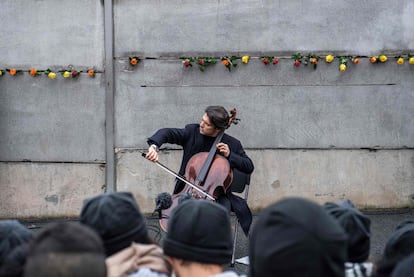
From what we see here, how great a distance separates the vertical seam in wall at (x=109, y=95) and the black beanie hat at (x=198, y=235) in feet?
13.8

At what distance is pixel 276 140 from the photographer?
6242 millimetres

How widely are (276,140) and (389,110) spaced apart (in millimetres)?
1294

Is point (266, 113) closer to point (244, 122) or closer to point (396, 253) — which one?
point (244, 122)

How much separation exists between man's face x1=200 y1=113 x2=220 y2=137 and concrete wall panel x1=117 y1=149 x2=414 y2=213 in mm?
1748

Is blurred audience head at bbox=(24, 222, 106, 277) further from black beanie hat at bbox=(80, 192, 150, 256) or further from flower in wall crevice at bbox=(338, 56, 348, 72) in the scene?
flower in wall crevice at bbox=(338, 56, 348, 72)

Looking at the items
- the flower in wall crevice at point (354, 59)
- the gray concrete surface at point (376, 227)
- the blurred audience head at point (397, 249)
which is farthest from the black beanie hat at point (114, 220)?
the flower in wall crevice at point (354, 59)

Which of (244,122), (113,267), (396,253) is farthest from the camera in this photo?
(244,122)

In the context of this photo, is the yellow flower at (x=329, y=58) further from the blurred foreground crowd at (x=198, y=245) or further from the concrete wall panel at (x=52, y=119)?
the blurred foreground crowd at (x=198, y=245)

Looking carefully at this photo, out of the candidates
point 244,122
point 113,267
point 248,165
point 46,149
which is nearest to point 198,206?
point 113,267

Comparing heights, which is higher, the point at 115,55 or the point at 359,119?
the point at 115,55

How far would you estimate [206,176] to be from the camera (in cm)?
433

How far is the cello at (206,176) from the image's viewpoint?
168 inches

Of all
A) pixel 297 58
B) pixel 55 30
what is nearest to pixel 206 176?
pixel 297 58

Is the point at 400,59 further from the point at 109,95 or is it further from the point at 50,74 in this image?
the point at 50,74
